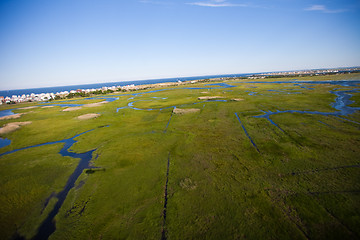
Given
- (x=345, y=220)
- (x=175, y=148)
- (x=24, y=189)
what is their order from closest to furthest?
(x=345, y=220) → (x=24, y=189) → (x=175, y=148)

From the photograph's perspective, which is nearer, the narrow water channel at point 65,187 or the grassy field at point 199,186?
the grassy field at point 199,186

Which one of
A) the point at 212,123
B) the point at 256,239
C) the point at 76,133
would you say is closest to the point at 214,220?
the point at 256,239

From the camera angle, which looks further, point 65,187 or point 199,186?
point 65,187

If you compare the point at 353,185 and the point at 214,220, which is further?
the point at 353,185

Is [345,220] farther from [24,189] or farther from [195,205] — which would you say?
[24,189]

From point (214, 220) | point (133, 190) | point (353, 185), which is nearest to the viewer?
point (214, 220)

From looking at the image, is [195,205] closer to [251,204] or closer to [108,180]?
[251,204]

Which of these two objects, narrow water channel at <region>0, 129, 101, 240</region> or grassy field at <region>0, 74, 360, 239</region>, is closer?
grassy field at <region>0, 74, 360, 239</region>
